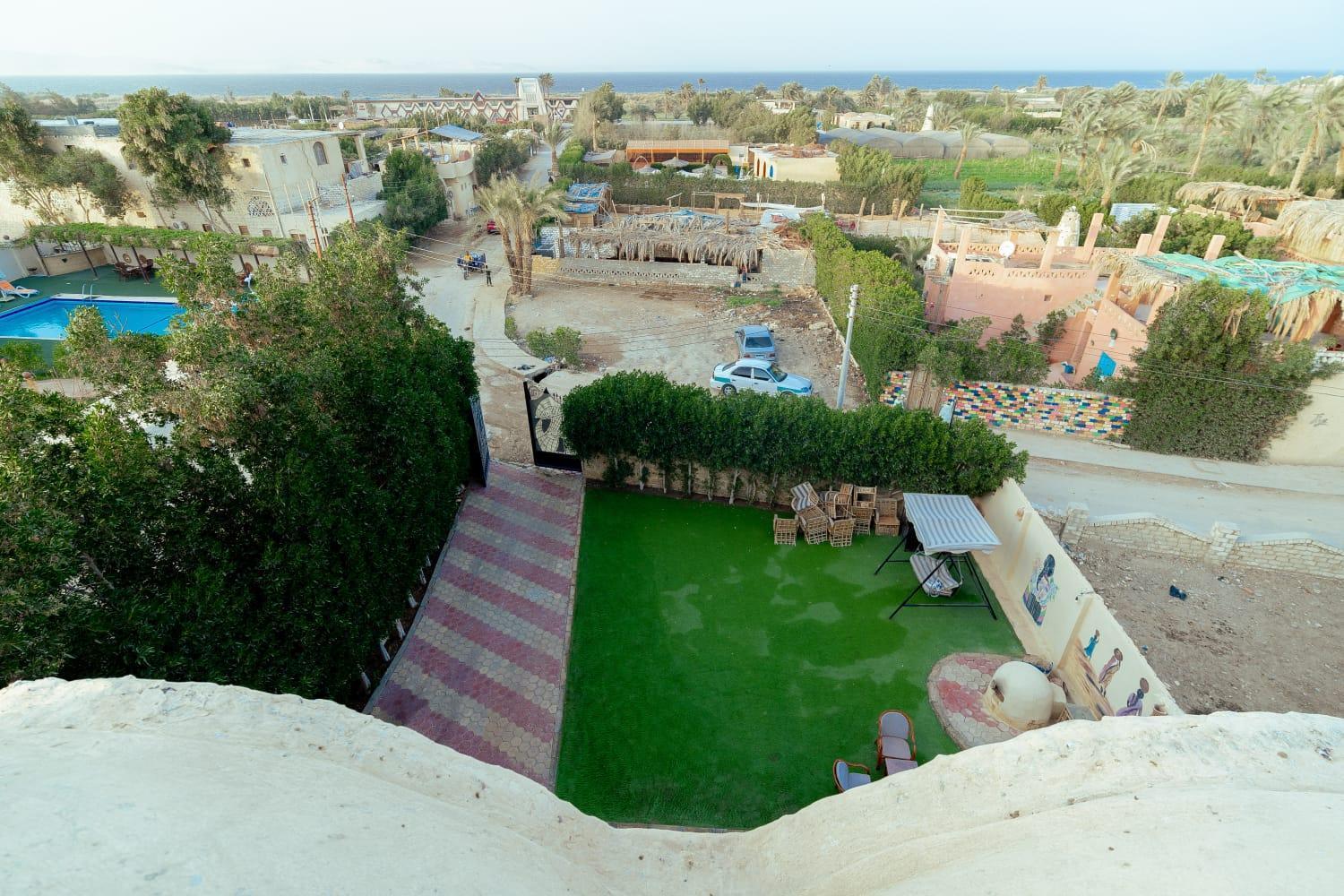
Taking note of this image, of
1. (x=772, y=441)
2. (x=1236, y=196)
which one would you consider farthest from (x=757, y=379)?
(x=1236, y=196)

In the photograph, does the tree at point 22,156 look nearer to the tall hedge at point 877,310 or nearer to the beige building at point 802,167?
the tall hedge at point 877,310

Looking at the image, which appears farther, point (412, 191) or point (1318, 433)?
point (412, 191)

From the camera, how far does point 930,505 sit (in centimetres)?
1304

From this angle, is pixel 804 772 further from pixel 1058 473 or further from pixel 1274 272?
pixel 1274 272

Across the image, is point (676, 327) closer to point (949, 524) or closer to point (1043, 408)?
point (1043, 408)

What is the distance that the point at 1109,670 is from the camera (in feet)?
31.8

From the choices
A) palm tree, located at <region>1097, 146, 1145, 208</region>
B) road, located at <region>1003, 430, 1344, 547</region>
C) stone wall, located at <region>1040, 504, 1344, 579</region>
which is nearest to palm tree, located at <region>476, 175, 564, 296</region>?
road, located at <region>1003, 430, 1344, 547</region>

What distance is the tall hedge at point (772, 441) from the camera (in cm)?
1396

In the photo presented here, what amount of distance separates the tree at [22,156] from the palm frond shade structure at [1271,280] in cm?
5499

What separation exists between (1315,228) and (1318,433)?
60.9 ft

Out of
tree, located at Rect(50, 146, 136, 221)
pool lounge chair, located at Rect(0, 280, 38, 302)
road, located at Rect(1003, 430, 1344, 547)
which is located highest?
tree, located at Rect(50, 146, 136, 221)

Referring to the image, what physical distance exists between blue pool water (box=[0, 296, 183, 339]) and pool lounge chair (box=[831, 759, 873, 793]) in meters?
32.6

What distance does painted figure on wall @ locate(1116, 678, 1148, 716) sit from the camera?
8820 millimetres

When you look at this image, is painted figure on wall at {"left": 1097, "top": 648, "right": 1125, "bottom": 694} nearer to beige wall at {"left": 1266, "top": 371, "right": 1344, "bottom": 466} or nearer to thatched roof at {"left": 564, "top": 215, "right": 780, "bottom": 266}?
beige wall at {"left": 1266, "top": 371, "right": 1344, "bottom": 466}
